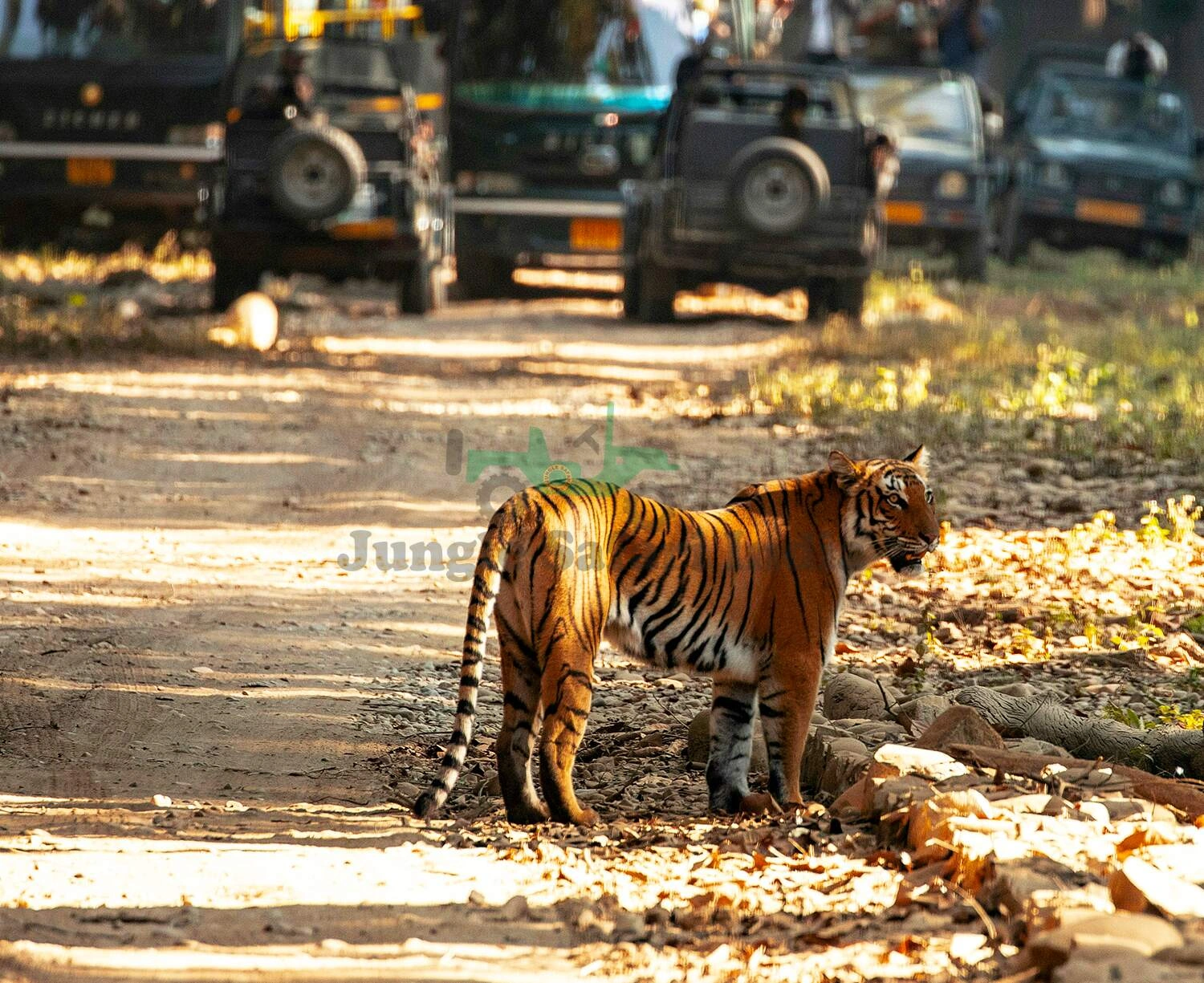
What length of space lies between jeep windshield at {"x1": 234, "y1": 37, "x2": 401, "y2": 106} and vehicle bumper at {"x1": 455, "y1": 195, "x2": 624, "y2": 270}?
4.53ft

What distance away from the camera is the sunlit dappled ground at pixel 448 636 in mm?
4055

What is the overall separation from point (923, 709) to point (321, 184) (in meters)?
9.41

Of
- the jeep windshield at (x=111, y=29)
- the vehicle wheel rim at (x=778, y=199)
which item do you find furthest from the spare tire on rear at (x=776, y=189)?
the jeep windshield at (x=111, y=29)

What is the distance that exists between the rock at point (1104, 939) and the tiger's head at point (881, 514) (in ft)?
5.81

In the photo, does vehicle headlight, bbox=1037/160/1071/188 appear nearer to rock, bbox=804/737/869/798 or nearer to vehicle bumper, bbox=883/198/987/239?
vehicle bumper, bbox=883/198/987/239

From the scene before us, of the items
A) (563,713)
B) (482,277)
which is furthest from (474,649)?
(482,277)

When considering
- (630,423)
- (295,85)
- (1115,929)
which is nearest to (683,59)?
(295,85)

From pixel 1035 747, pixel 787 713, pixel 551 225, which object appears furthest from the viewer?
pixel 551 225

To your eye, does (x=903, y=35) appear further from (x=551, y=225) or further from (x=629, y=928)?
(x=629, y=928)

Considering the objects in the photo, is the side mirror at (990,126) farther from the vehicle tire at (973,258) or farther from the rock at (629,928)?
the rock at (629,928)

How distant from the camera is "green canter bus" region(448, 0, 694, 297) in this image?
55.4ft

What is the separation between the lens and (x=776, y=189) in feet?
47.2

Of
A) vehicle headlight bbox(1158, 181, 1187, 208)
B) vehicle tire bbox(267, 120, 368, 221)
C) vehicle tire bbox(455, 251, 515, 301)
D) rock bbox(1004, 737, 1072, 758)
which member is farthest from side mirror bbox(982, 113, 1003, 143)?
rock bbox(1004, 737, 1072, 758)

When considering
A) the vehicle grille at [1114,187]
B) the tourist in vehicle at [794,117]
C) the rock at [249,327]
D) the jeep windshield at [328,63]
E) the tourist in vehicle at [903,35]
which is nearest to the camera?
the rock at [249,327]
